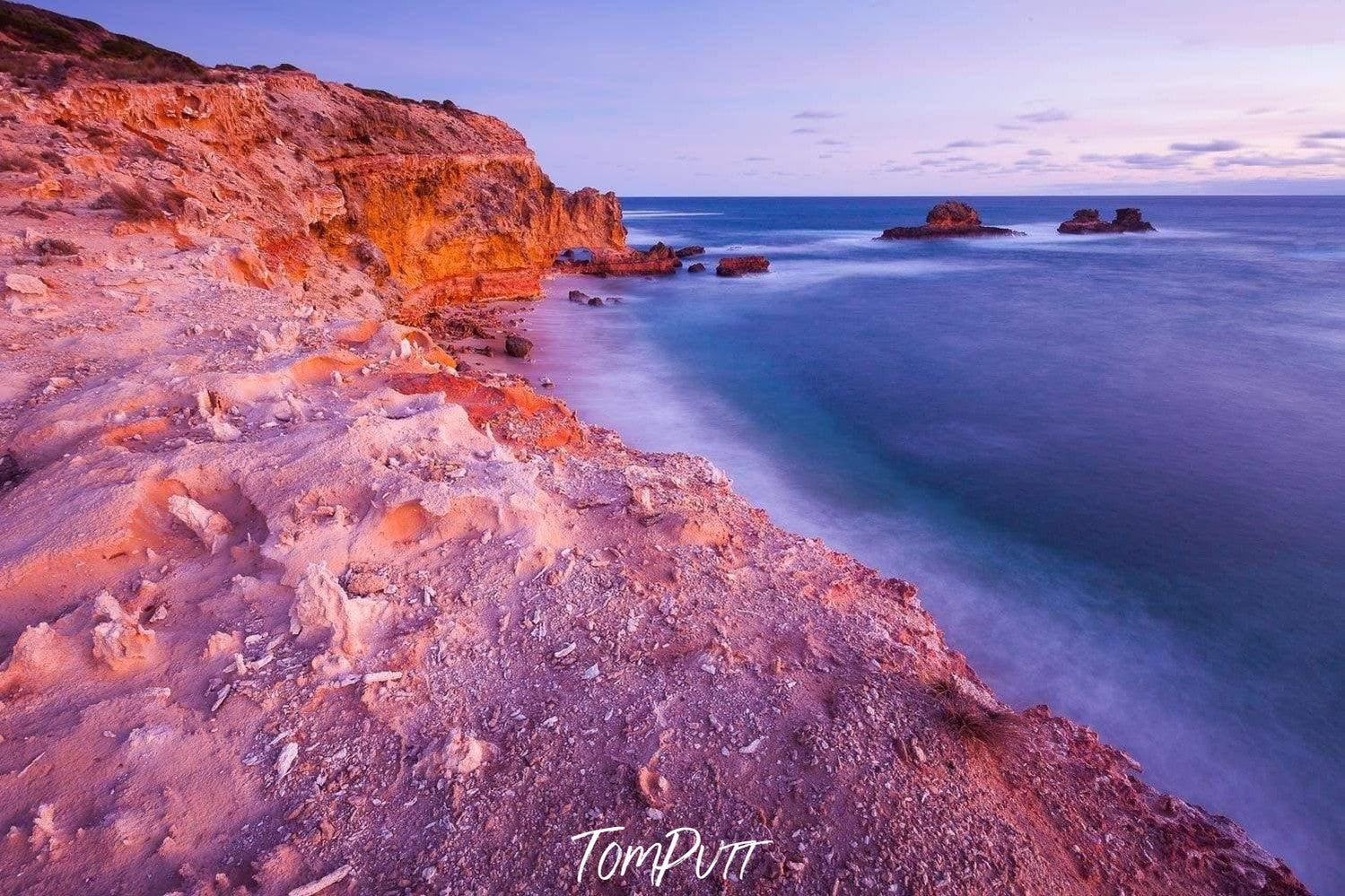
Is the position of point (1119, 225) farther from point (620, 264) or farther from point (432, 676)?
point (432, 676)

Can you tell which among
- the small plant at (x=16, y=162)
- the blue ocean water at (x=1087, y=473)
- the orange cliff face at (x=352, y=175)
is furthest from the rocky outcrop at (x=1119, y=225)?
the small plant at (x=16, y=162)

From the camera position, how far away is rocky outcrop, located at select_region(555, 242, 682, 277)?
39.5 metres

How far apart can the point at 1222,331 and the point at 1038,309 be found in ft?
22.5

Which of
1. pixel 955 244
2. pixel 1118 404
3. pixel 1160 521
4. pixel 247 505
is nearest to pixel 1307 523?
pixel 1160 521

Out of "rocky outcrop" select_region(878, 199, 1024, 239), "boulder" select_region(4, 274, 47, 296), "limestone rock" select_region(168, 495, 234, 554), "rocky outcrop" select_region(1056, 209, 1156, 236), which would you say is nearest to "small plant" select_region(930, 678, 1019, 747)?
"limestone rock" select_region(168, 495, 234, 554)

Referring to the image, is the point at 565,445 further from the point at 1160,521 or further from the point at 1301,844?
the point at 1160,521

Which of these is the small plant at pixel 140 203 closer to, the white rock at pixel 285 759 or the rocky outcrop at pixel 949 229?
the white rock at pixel 285 759

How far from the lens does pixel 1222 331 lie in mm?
23469

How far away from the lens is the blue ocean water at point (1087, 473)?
23.2 ft

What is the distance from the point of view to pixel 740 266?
4253 cm

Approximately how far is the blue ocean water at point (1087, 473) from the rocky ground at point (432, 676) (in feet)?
8.33

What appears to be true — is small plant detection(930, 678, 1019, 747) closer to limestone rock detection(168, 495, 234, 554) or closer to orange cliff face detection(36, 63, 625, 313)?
limestone rock detection(168, 495, 234, 554)

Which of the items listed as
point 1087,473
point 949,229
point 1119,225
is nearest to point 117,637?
point 1087,473

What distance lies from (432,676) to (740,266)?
40.9m
